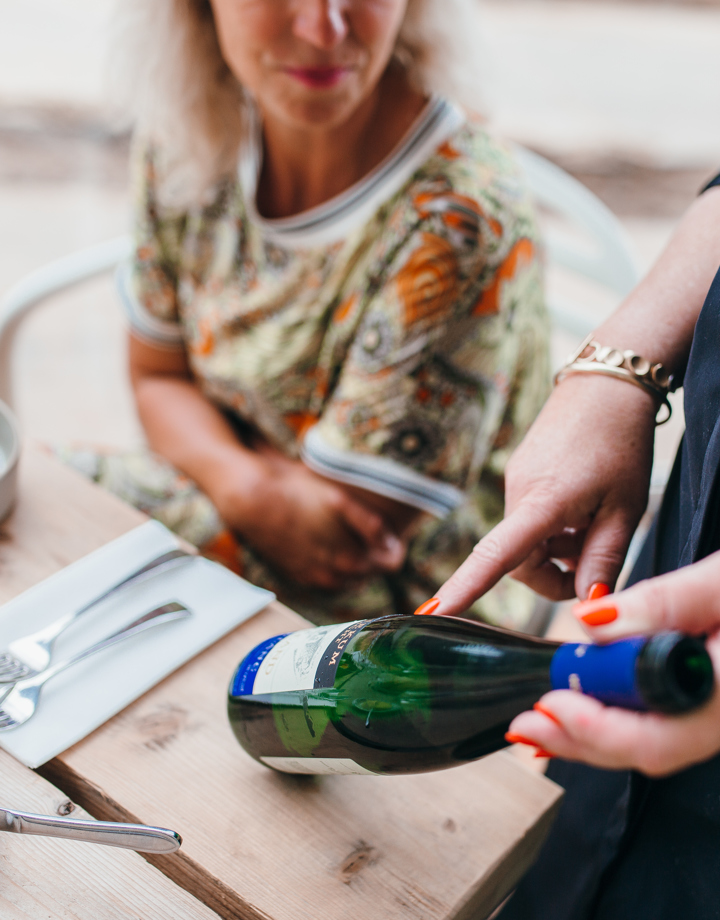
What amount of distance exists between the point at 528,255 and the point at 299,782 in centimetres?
67

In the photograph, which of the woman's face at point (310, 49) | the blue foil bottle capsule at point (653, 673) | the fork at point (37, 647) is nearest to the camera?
the blue foil bottle capsule at point (653, 673)

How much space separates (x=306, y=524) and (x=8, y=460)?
15.6 inches

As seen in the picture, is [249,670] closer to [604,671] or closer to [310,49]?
[604,671]

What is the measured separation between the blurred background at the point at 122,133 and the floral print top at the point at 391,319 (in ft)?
1.28

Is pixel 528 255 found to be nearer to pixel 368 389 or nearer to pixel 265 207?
pixel 368 389

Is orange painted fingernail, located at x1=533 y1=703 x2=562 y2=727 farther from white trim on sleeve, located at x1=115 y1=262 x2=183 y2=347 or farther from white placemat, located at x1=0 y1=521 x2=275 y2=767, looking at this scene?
white trim on sleeve, located at x1=115 y1=262 x2=183 y2=347

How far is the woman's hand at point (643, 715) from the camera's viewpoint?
1.13ft

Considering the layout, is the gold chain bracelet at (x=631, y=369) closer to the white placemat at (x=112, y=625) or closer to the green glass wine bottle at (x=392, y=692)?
the green glass wine bottle at (x=392, y=692)

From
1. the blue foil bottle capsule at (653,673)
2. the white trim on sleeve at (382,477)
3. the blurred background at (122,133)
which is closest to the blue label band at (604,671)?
the blue foil bottle capsule at (653,673)

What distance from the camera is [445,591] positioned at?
500 millimetres

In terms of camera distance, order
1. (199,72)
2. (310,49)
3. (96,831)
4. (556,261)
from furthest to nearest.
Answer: (556,261)
(199,72)
(310,49)
(96,831)

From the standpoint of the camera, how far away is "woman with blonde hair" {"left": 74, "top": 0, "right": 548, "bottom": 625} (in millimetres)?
928

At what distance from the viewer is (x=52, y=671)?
58cm

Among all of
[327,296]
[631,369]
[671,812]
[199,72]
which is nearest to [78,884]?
[671,812]
